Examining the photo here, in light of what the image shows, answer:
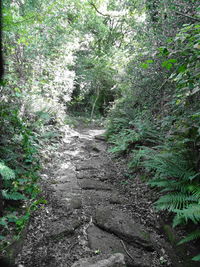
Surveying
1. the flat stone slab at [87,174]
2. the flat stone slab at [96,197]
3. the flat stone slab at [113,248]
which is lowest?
the flat stone slab at [113,248]

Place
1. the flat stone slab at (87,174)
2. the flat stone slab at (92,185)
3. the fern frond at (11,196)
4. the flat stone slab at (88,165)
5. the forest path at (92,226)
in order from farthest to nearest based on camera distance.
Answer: the flat stone slab at (88,165)
the flat stone slab at (87,174)
the flat stone slab at (92,185)
the fern frond at (11,196)
the forest path at (92,226)

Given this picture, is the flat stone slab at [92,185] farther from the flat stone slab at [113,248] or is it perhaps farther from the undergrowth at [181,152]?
the flat stone slab at [113,248]

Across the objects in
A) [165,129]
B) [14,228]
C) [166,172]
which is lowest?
[14,228]

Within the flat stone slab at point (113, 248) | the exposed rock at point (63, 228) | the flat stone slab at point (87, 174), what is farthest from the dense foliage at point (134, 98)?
the flat stone slab at point (87, 174)

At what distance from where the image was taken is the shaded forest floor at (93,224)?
2.36 metres

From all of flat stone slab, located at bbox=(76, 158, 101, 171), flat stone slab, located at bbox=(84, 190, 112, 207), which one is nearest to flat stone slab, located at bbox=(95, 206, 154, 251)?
flat stone slab, located at bbox=(84, 190, 112, 207)

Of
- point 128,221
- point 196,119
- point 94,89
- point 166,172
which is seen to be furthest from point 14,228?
point 94,89

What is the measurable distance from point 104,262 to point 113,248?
1.51 ft

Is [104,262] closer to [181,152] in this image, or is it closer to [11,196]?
[11,196]

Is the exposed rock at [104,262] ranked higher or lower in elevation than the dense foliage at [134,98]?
lower

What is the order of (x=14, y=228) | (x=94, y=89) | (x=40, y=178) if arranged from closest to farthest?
(x=14, y=228) → (x=40, y=178) → (x=94, y=89)

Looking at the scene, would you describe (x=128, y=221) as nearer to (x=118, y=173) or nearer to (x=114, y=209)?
(x=114, y=209)

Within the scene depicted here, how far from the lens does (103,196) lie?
378cm

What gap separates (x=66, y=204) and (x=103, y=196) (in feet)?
2.80
